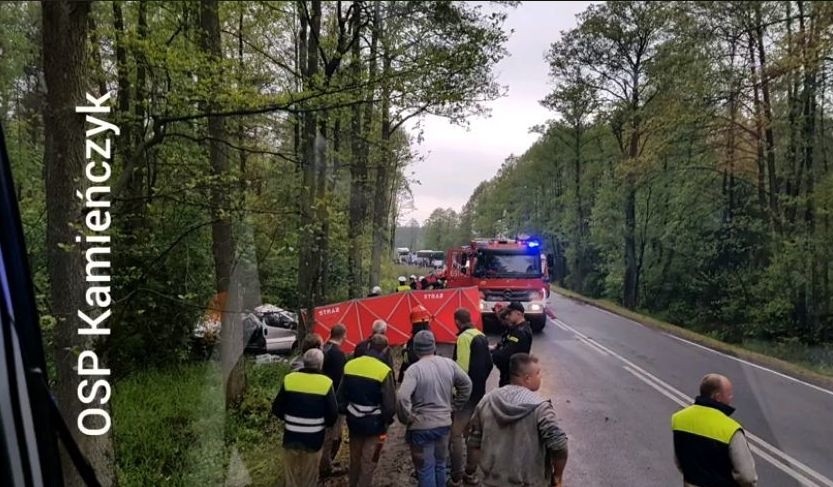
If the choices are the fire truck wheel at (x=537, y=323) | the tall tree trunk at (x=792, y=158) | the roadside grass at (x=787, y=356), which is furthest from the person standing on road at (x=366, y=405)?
the tall tree trunk at (x=792, y=158)

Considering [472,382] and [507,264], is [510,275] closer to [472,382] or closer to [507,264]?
[507,264]

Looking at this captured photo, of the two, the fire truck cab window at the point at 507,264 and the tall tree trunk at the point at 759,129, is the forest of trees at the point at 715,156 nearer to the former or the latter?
the tall tree trunk at the point at 759,129

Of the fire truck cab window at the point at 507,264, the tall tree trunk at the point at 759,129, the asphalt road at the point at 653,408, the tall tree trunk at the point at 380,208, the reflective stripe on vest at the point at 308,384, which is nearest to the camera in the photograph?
the reflective stripe on vest at the point at 308,384

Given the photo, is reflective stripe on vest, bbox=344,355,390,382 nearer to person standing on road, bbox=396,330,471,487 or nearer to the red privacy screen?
person standing on road, bbox=396,330,471,487

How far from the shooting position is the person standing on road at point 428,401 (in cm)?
549

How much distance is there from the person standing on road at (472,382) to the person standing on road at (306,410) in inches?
63.6

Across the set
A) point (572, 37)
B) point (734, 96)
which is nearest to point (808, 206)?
point (734, 96)

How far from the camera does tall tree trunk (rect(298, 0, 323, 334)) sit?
925 cm

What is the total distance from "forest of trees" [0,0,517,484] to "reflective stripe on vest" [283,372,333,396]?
3.90ft

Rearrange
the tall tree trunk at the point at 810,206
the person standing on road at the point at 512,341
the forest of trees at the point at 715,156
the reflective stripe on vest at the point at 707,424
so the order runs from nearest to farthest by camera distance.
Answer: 1. the reflective stripe on vest at the point at 707,424
2. the person standing on road at the point at 512,341
3. the forest of trees at the point at 715,156
4. the tall tree trunk at the point at 810,206

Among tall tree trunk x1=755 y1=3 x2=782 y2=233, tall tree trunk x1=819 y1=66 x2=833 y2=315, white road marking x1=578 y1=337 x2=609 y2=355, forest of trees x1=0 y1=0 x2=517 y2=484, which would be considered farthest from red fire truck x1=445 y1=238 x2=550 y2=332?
tall tree trunk x1=819 y1=66 x2=833 y2=315

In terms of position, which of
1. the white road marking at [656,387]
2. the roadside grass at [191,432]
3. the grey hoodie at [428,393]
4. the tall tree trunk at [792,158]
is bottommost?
the white road marking at [656,387]

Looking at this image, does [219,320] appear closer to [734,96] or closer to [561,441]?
[561,441]

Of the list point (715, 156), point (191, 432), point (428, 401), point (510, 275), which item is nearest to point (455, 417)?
point (428, 401)
